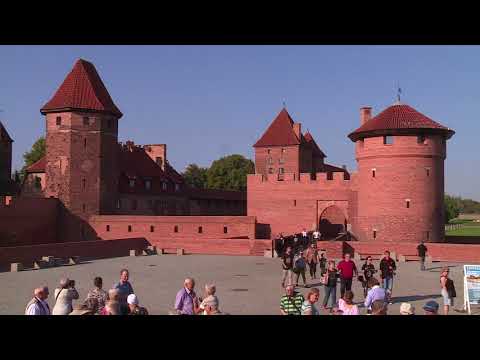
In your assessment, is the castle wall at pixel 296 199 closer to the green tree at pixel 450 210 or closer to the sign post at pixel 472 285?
the sign post at pixel 472 285

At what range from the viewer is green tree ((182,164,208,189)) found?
8294cm

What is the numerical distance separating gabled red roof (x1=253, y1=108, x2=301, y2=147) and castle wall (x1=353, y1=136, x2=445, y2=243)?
870 inches

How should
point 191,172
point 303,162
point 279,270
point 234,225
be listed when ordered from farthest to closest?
point 191,172 → point 303,162 → point 234,225 → point 279,270

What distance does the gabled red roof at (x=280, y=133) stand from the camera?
53969 mm

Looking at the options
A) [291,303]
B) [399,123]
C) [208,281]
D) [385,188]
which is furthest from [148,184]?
[291,303]

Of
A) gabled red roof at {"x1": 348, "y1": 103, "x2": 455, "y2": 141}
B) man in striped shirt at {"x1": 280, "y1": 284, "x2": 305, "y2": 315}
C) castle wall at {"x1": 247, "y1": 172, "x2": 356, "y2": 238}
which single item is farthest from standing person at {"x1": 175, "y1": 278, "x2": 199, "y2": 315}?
castle wall at {"x1": 247, "y1": 172, "x2": 356, "y2": 238}

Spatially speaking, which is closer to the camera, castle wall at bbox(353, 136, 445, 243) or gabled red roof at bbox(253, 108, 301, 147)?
castle wall at bbox(353, 136, 445, 243)

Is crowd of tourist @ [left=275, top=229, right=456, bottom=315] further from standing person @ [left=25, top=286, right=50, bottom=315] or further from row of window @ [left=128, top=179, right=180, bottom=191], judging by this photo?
row of window @ [left=128, top=179, right=180, bottom=191]

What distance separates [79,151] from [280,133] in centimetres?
2341

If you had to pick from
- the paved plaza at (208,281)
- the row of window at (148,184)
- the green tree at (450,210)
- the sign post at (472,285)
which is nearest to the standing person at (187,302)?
the paved plaza at (208,281)
